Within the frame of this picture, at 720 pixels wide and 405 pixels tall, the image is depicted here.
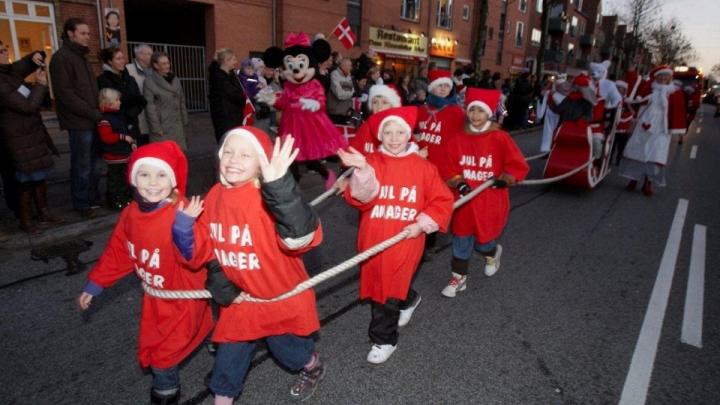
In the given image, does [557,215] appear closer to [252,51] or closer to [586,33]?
[252,51]

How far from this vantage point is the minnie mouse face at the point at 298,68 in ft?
18.8

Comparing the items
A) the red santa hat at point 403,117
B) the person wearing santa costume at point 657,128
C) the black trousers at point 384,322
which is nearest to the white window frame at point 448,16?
the person wearing santa costume at point 657,128

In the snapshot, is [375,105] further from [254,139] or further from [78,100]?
[78,100]

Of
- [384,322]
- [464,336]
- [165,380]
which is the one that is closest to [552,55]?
[464,336]

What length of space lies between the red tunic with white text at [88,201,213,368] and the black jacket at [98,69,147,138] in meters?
3.71

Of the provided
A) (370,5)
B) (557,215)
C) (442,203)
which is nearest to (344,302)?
(442,203)

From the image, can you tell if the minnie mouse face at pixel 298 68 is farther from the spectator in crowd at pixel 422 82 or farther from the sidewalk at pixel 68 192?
the spectator in crowd at pixel 422 82

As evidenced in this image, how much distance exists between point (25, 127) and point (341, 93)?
5049 millimetres

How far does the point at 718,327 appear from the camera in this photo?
3676 mm

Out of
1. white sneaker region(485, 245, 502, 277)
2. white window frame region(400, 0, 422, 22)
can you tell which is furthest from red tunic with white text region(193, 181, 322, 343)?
white window frame region(400, 0, 422, 22)

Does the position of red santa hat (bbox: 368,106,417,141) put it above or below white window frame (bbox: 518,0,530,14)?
below

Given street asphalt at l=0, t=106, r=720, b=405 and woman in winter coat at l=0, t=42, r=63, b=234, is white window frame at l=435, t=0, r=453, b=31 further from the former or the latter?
woman in winter coat at l=0, t=42, r=63, b=234

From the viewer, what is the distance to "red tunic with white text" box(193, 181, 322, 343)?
84.3 inches

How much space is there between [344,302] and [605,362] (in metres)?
1.98
